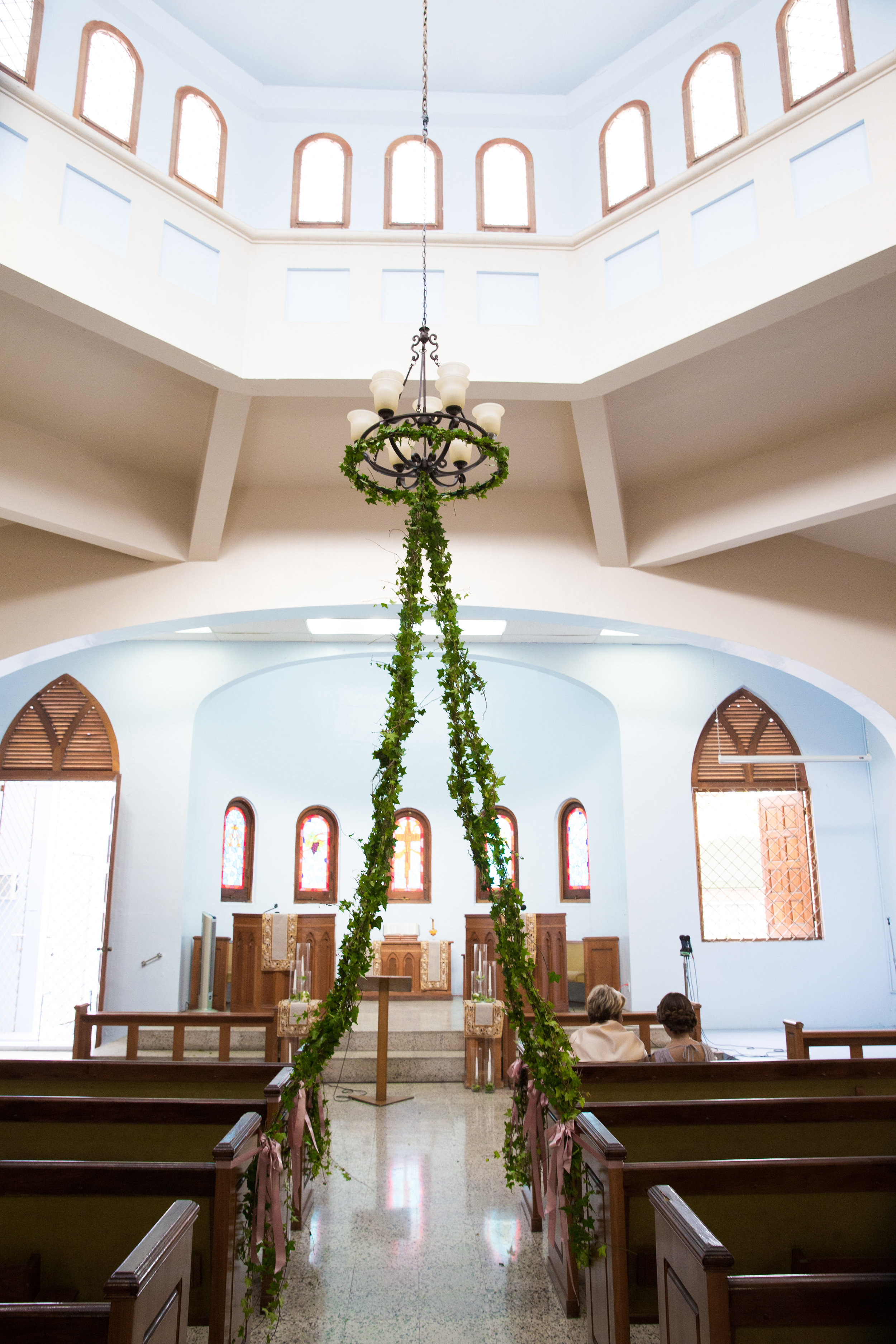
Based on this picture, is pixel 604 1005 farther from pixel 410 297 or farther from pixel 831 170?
pixel 831 170

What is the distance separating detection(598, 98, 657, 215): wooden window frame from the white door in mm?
9414

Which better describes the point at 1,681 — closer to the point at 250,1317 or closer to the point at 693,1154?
the point at 250,1317

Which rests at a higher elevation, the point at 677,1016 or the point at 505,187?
the point at 505,187

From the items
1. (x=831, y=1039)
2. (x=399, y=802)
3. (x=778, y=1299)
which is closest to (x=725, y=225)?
(x=399, y=802)

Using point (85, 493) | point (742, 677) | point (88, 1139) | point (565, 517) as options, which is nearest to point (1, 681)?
point (85, 493)

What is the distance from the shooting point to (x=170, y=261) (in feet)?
18.8

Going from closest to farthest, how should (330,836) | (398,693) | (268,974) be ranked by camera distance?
(398,693) → (268,974) → (330,836)

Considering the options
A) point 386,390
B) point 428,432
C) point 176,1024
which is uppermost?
point 386,390

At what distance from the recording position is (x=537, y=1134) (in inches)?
167

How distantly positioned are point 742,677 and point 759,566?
133 inches

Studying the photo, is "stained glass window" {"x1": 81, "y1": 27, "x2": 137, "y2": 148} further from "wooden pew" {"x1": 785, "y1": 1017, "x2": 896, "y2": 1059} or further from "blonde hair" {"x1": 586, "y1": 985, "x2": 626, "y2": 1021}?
"wooden pew" {"x1": 785, "y1": 1017, "x2": 896, "y2": 1059}

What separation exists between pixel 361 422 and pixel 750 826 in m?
7.97

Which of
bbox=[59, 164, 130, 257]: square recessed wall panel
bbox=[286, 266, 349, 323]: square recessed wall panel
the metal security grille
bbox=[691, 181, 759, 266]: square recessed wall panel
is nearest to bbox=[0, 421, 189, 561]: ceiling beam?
bbox=[59, 164, 130, 257]: square recessed wall panel

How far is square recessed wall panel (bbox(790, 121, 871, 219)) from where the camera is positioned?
5.05 m
